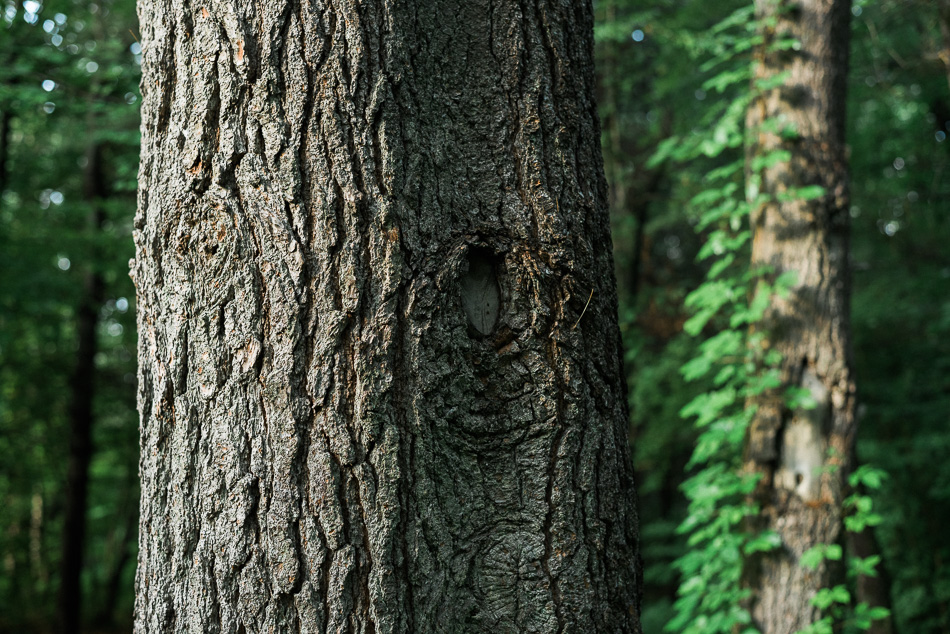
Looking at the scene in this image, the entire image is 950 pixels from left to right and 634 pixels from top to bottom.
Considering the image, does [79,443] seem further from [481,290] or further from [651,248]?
[481,290]

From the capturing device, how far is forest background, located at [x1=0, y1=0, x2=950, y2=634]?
5965mm

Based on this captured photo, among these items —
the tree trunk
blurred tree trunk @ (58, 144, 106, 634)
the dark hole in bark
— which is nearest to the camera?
the dark hole in bark

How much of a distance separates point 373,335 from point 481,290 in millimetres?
255

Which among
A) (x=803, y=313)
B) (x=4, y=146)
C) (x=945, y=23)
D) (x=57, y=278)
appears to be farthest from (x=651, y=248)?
(x=4, y=146)

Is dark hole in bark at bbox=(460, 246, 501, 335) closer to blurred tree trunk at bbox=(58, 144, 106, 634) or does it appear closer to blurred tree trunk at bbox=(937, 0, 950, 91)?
blurred tree trunk at bbox=(937, 0, 950, 91)

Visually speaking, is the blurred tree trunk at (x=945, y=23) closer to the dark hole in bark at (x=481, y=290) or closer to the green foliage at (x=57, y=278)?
the dark hole in bark at (x=481, y=290)

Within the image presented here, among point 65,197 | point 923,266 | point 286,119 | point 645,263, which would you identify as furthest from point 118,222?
point 923,266

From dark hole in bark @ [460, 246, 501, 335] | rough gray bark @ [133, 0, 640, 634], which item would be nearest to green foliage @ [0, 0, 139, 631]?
rough gray bark @ [133, 0, 640, 634]

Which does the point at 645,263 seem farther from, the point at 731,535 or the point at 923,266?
the point at 731,535

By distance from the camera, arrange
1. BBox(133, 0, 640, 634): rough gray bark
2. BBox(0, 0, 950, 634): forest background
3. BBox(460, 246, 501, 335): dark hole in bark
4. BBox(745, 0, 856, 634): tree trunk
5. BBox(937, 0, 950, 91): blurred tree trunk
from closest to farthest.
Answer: BBox(133, 0, 640, 634): rough gray bark, BBox(460, 246, 501, 335): dark hole in bark, BBox(745, 0, 856, 634): tree trunk, BBox(937, 0, 950, 91): blurred tree trunk, BBox(0, 0, 950, 634): forest background

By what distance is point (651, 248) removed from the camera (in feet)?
31.9

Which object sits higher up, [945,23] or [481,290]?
[945,23]

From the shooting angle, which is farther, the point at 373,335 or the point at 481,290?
the point at 481,290

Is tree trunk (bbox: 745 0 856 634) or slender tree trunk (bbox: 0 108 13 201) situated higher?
slender tree trunk (bbox: 0 108 13 201)
